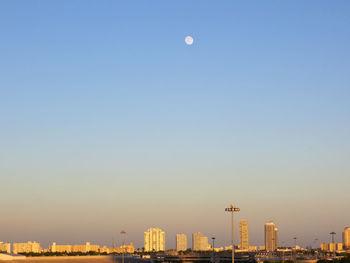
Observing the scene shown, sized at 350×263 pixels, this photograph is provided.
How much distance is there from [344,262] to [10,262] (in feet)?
372

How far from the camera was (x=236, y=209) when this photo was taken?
371ft

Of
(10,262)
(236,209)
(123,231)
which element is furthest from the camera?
(10,262)

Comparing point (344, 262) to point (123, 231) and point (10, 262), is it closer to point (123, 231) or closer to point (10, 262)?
point (123, 231)

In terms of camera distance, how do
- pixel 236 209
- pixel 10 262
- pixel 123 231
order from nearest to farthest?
pixel 236 209
pixel 123 231
pixel 10 262

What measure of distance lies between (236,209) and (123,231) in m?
72.4

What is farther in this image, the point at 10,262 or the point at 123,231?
the point at 10,262

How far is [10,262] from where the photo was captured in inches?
7559

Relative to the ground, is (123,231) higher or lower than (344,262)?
higher

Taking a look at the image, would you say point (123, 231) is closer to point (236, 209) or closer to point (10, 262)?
point (10, 262)

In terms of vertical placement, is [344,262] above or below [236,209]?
below

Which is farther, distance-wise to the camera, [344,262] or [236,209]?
[344,262]

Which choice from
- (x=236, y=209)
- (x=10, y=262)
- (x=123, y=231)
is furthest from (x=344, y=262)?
(x=10, y=262)

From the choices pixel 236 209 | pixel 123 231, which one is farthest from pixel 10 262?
pixel 236 209
